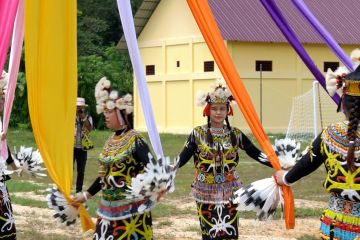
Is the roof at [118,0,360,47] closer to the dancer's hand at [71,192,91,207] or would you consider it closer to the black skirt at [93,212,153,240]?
the dancer's hand at [71,192,91,207]

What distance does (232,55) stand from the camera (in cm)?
2619

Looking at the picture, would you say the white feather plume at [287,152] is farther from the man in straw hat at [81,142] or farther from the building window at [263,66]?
the building window at [263,66]

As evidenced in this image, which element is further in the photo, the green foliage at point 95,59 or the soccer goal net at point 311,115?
the green foliage at point 95,59

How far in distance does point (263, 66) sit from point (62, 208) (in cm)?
2127

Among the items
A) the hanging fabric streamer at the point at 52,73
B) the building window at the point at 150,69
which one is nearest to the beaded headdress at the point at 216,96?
the hanging fabric streamer at the point at 52,73

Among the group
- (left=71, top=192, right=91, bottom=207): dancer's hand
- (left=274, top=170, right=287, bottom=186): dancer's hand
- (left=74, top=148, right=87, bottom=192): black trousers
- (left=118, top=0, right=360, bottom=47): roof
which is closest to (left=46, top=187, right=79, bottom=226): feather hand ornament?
(left=71, top=192, right=91, bottom=207): dancer's hand

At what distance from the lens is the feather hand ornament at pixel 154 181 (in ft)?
18.1

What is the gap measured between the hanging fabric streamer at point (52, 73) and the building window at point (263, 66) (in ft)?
70.0

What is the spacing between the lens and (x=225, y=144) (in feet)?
23.7

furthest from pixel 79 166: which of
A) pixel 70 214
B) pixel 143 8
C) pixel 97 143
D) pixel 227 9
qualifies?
pixel 143 8

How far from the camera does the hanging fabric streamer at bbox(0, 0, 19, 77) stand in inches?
250

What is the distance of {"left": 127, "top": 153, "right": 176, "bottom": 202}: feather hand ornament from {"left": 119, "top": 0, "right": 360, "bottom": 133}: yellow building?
20.1 metres

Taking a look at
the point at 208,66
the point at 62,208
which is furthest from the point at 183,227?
the point at 208,66

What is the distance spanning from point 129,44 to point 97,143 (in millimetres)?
18949
